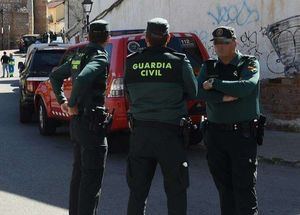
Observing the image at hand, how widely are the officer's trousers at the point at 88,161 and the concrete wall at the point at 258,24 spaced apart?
22.9 ft

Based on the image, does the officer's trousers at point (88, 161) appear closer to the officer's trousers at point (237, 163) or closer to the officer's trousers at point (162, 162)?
the officer's trousers at point (162, 162)

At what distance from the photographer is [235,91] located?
4234 millimetres

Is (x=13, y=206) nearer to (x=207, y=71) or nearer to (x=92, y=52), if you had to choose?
(x=92, y=52)

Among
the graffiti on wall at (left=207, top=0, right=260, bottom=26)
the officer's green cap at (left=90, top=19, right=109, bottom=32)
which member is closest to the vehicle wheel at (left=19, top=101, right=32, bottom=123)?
the graffiti on wall at (left=207, top=0, right=260, bottom=26)

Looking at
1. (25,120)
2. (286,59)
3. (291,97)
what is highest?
(286,59)

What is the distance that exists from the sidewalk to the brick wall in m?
0.24

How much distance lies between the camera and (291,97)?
10875 millimetres

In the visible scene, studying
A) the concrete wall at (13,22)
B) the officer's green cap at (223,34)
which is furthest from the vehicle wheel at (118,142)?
the concrete wall at (13,22)

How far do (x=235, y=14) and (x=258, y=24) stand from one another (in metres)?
0.79

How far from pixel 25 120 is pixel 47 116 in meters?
2.67

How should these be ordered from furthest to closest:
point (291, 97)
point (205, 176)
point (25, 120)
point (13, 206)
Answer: point (25, 120)
point (291, 97)
point (205, 176)
point (13, 206)

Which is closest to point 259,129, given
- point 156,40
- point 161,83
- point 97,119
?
point 161,83

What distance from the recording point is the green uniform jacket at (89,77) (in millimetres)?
4574

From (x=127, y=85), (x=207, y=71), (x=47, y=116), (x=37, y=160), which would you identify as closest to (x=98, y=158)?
(x=127, y=85)
